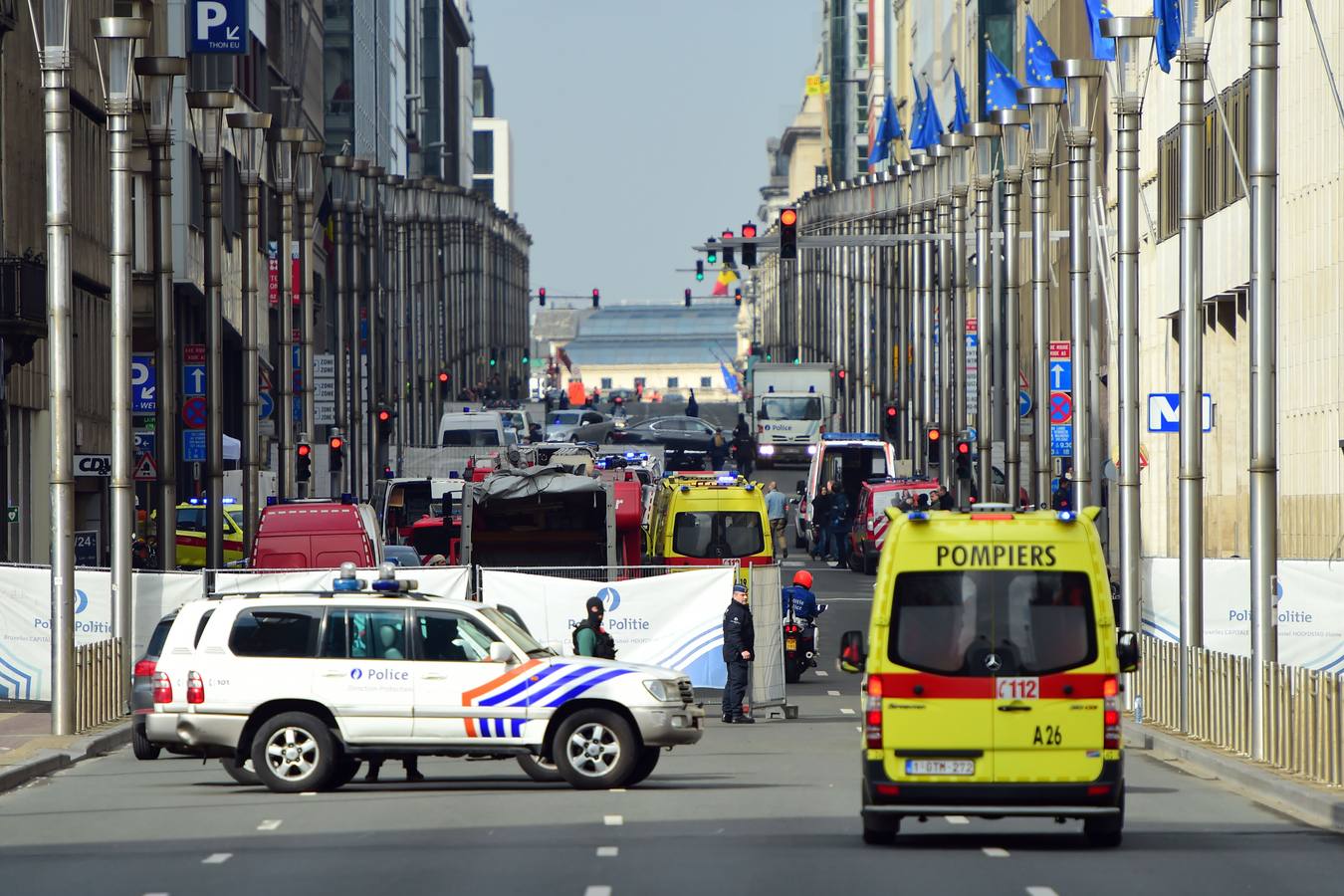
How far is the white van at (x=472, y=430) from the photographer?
77812 millimetres

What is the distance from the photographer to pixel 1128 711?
94.6ft

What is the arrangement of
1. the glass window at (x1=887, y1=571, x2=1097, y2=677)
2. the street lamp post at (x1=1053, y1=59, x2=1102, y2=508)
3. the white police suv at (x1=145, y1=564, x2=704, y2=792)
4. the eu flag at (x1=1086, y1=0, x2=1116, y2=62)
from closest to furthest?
the glass window at (x1=887, y1=571, x2=1097, y2=677) → the white police suv at (x1=145, y1=564, x2=704, y2=792) → the street lamp post at (x1=1053, y1=59, x2=1102, y2=508) → the eu flag at (x1=1086, y1=0, x2=1116, y2=62)

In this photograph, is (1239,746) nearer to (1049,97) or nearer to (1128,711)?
(1128,711)

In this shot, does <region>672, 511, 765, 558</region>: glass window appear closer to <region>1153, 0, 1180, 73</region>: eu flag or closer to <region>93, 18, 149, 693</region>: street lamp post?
<region>1153, 0, 1180, 73</region>: eu flag

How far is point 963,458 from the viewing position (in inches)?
2269

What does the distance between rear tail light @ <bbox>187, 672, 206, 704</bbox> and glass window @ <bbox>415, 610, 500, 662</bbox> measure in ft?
5.77

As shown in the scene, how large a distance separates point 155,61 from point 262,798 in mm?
15996

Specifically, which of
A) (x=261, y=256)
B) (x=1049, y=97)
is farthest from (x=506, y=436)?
(x=1049, y=97)

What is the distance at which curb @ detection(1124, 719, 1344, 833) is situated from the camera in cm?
1845

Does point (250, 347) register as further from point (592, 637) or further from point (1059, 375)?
point (592, 637)

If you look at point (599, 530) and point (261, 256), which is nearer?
point (599, 530)

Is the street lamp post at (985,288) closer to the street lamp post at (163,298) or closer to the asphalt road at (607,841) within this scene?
the street lamp post at (163,298)

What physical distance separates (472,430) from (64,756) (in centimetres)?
5411

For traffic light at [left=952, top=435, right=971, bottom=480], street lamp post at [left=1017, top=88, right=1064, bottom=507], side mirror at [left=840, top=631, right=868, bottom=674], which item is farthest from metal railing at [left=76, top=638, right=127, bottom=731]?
traffic light at [left=952, top=435, right=971, bottom=480]
